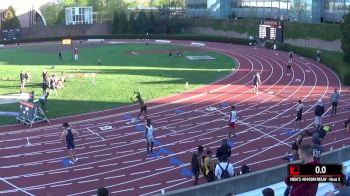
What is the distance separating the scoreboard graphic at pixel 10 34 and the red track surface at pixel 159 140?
49631mm

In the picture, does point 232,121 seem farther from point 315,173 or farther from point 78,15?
point 78,15

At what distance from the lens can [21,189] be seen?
56.7 feet

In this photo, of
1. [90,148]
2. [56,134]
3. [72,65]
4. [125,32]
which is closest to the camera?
[90,148]

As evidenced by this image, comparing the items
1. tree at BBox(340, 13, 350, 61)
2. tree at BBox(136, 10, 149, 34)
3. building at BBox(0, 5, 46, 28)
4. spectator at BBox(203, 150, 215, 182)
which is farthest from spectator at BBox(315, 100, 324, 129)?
building at BBox(0, 5, 46, 28)

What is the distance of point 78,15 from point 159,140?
70833mm

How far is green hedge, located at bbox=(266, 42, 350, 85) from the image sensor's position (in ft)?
125

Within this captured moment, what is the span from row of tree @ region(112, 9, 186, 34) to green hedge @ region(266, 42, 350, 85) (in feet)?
71.6

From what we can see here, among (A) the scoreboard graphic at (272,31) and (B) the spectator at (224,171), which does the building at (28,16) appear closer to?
(A) the scoreboard graphic at (272,31)

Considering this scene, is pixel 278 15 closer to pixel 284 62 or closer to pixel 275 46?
pixel 275 46

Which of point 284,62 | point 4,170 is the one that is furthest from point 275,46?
point 4,170

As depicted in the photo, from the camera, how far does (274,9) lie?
7206cm

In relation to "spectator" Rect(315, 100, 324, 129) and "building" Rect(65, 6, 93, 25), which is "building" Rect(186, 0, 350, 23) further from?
"spectator" Rect(315, 100, 324, 129)

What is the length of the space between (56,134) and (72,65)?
25398 mm

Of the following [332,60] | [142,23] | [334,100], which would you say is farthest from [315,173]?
[142,23]
